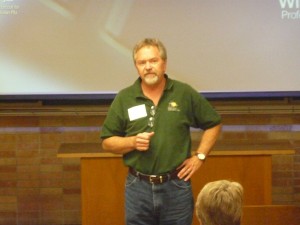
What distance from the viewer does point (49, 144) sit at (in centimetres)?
468

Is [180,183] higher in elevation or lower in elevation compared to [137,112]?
lower

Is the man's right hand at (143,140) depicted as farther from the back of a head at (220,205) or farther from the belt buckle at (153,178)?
the back of a head at (220,205)

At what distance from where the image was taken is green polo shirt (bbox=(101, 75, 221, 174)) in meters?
2.97

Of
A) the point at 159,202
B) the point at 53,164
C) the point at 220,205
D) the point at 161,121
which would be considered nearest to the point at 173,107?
the point at 161,121

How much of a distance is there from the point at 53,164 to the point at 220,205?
2.85m

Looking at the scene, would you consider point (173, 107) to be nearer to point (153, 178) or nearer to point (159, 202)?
point (153, 178)

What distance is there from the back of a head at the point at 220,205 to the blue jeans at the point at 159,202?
89 centimetres

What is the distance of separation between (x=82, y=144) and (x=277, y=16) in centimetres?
169

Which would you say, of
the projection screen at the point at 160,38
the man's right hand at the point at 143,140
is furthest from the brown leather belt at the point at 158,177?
the projection screen at the point at 160,38

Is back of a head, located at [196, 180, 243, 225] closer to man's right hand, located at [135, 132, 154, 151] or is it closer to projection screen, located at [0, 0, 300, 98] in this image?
man's right hand, located at [135, 132, 154, 151]

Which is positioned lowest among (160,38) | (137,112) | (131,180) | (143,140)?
(131,180)

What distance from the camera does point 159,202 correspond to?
2986mm

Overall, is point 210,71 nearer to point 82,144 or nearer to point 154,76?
point 82,144

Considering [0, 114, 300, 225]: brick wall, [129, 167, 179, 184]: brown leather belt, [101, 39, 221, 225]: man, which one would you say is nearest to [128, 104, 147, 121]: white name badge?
[101, 39, 221, 225]: man
